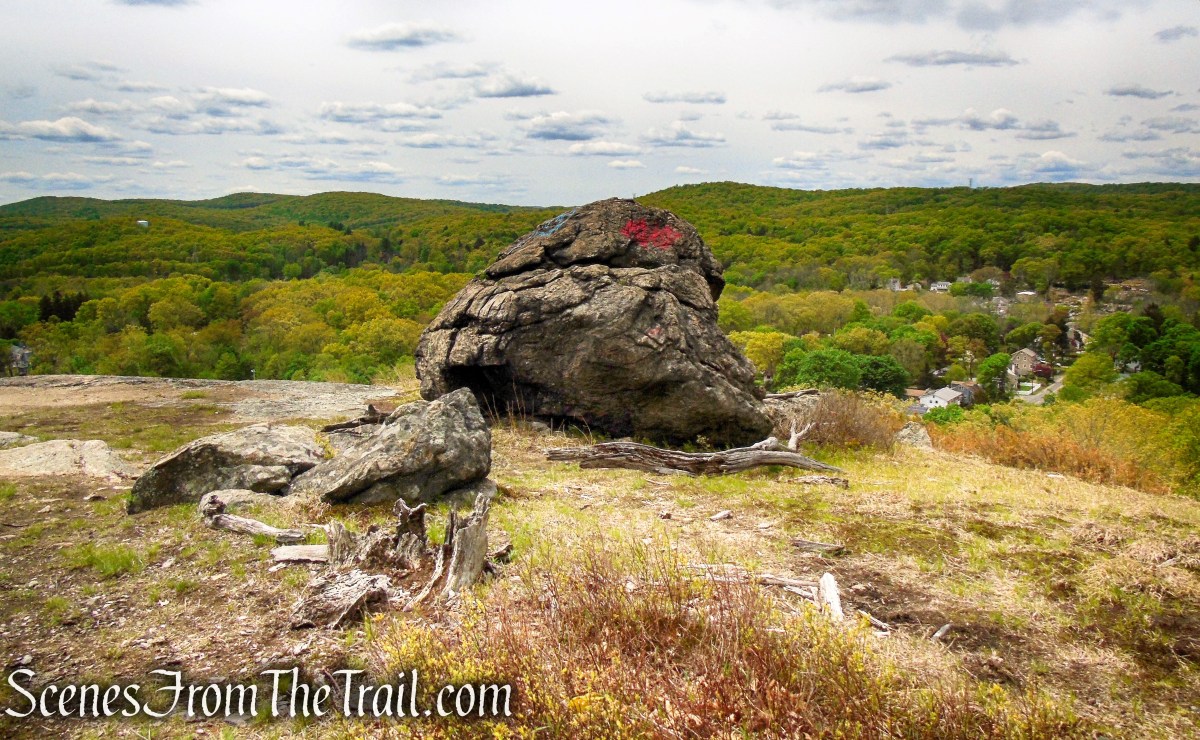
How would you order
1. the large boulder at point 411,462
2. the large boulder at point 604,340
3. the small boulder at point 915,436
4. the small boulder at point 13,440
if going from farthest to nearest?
the small boulder at point 915,436 < the large boulder at point 604,340 < the small boulder at point 13,440 < the large boulder at point 411,462

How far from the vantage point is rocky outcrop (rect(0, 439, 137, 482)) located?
10.5 meters

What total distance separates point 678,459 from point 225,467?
21.9 feet

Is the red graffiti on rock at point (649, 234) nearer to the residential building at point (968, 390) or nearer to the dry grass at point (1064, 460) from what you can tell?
the dry grass at point (1064, 460)

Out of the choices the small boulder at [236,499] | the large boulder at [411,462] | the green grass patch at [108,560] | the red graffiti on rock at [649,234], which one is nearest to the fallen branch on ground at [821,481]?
the large boulder at [411,462]

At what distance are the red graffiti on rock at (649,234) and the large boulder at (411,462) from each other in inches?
247

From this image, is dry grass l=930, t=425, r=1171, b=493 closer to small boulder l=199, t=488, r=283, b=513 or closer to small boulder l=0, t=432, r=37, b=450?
small boulder l=199, t=488, r=283, b=513

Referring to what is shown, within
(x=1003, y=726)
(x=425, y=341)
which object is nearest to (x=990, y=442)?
(x=425, y=341)

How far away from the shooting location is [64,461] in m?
10.9

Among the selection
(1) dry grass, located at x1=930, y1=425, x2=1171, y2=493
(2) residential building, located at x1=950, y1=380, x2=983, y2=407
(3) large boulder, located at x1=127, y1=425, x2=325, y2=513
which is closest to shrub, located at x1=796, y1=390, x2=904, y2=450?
(1) dry grass, located at x1=930, y1=425, x2=1171, y2=493

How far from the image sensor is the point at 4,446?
1212 cm

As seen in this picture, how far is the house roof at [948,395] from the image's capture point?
2766 inches

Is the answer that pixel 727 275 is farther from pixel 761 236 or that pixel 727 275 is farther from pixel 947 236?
pixel 947 236

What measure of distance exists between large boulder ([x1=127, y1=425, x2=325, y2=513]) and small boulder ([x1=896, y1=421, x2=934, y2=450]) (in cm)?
1411

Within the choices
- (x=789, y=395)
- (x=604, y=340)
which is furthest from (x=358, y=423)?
(x=789, y=395)
